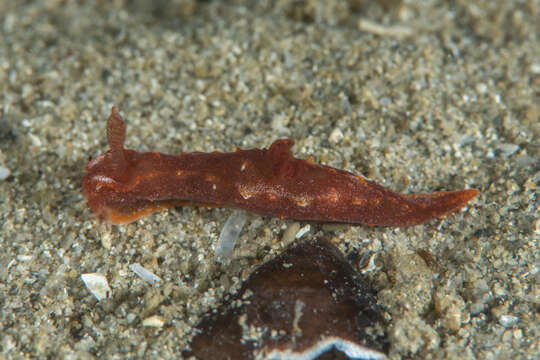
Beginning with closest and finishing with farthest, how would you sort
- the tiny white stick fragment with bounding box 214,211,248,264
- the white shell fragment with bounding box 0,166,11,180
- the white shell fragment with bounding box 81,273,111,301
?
the white shell fragment with bounding box 81,273,111,301
the tiny white stick fragment with bounding box 214,211,248,264
the white shell fragment with bounding box 0,166,11,180

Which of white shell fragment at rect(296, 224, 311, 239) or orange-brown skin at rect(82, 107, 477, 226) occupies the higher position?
orange-brown skin at rect(82, 107, 477, 226)

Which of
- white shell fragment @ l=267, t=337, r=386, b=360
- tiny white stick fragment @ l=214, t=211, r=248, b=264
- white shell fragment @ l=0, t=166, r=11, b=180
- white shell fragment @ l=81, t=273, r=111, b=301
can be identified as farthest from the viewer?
white shell fragment @ l=0, t=166, r=11, b=180

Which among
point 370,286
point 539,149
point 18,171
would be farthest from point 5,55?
point 539,149

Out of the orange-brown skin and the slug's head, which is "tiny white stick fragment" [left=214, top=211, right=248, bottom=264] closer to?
the orange-brown skin

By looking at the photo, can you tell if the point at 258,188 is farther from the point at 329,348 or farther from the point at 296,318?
the point at 329,348

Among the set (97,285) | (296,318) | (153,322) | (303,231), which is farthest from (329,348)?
(97,285)

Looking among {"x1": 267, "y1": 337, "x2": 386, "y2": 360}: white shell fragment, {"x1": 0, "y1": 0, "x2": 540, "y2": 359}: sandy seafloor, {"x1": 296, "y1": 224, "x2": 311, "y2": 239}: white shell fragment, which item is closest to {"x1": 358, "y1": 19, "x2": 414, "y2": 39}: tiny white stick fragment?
{"x1": 0, "y1": 0, "x2": 540, "y2": 359}: sandy seafloor

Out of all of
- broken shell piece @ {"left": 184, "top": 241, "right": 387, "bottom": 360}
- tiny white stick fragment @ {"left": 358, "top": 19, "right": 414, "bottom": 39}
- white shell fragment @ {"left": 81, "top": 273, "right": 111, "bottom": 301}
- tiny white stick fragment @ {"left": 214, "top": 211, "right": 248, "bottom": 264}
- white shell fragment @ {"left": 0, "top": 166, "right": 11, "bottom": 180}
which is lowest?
white shell fragment @ {"left": 81, "top": 273, "right": 111, "bottom": 301}

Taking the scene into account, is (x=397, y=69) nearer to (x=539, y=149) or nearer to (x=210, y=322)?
(x=539, y=149)
